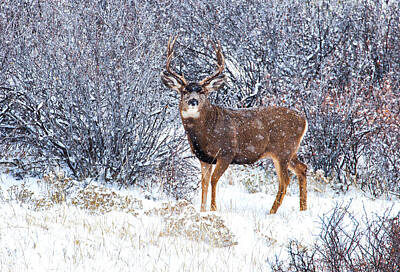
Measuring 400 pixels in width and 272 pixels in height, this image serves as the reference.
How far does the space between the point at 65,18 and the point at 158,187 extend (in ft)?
9.83

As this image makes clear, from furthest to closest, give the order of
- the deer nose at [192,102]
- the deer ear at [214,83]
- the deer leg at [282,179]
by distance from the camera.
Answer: the deer leg at [282,179] < the deer ear at [214,83] < the deer nose at [192,102]

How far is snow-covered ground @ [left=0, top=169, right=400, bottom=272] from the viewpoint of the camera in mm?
4184

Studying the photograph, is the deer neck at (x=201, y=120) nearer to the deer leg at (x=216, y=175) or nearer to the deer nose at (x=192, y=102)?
the deer nose at (x=192, y=102)

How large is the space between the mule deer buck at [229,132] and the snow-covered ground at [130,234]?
549 millimetres

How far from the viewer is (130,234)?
4.83 m

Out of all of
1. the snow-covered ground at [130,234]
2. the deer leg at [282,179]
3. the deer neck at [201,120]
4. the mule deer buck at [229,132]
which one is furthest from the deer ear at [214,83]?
the snow-covered ground at [130,234]

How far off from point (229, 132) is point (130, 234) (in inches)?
96.6

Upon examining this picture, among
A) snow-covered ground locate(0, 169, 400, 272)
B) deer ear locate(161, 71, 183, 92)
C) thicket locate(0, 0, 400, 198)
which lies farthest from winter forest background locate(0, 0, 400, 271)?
deer ear locate(161, 71, 183, 92)

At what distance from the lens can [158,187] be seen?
8148 mm

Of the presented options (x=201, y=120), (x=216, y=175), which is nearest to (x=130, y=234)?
(x=216, y=175)

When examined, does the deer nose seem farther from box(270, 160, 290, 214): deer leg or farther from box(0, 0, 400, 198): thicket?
box(270, 160, 290, 214): deer leg

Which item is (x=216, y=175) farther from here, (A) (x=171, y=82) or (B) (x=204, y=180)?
(A) (x=171, y=82)

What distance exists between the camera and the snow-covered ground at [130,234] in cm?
418

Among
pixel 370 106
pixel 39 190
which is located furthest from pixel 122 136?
pixel 370 106
